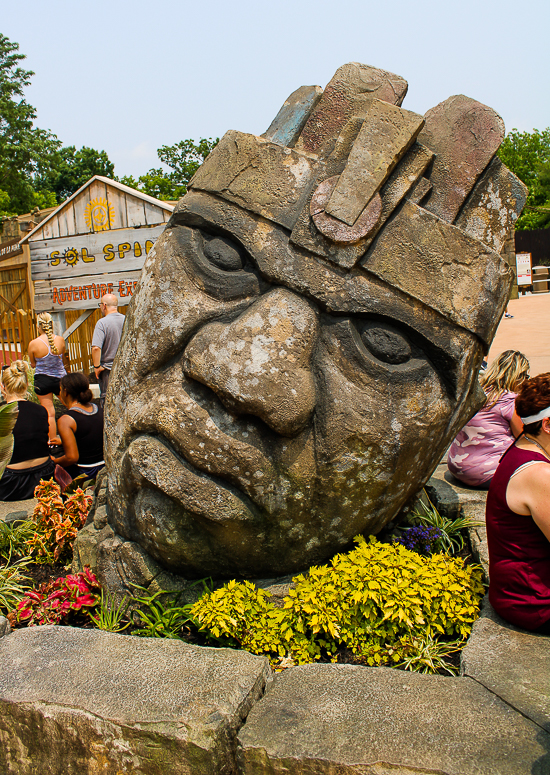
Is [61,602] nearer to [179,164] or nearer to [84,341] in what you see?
[84,341]

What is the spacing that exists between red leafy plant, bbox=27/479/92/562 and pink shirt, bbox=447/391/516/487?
2685 mm

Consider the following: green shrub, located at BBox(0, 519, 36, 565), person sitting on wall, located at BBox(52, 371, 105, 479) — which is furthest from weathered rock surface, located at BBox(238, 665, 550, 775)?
person sitting on wall, located at BBox(52, 371, 105, 479)

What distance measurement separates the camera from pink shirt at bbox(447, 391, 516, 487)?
4293mm

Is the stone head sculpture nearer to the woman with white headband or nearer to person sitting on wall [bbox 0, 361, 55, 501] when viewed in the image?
the woman with white headband

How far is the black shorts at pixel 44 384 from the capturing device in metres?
6.19

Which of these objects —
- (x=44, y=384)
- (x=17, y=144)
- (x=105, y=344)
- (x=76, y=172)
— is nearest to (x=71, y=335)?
(x=44, y=384)

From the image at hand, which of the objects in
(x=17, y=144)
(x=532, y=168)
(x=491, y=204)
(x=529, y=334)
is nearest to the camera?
(x=491, y=204)

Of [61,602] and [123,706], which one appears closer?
[123,706]

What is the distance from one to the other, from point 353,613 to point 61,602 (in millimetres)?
1443

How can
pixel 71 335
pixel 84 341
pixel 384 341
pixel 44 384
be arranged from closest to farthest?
pixel 384 341, pixel 44 384, pixel 84 341, pixel 71 335

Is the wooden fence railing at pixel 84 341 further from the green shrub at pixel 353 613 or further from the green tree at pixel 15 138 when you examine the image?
the green tree at pixel 15 138

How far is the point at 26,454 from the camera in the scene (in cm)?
457

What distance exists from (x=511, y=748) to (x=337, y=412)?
4.24ft

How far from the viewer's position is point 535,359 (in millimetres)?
9617
